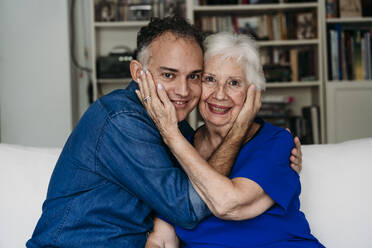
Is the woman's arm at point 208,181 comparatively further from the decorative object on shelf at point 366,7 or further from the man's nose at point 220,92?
the decorative object on shelf at point 366,7

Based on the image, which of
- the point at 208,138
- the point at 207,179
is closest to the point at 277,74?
the point at 208,138

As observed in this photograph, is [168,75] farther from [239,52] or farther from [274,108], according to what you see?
[274,108]

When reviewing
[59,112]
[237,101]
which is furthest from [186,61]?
[59,112]

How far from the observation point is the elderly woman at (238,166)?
4.08 ft

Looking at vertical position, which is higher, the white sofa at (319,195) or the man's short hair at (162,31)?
the man's short hair at (162,31)

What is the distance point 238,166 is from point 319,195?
0.40 metres

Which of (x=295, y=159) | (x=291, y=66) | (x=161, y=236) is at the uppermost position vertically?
(x=291, y=66)

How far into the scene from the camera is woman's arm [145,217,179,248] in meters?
1.41

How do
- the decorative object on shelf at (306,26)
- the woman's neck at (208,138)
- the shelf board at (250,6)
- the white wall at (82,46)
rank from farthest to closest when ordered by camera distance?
1. the white wall at (82,46)
2. the decorative object on shelf at (306,26)
3. the shelf board at (250,6)
4. the woman's neck at (208,138)

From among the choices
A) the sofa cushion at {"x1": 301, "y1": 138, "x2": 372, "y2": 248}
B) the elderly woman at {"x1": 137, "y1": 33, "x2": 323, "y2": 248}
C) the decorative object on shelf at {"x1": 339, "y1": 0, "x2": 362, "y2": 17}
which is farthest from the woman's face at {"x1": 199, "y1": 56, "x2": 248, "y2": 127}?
the decorative object on shelf at {"x1": 339, "y1": 0, "x2": 362, "y2": 17}

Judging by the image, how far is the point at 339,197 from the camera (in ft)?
5.15

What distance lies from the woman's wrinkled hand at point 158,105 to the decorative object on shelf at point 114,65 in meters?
2.16

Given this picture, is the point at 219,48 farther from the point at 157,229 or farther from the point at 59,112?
the point at 59,112

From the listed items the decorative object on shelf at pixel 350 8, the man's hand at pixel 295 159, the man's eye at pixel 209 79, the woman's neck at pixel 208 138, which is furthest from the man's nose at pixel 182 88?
the decorative object on shelf at pixel 350 8
